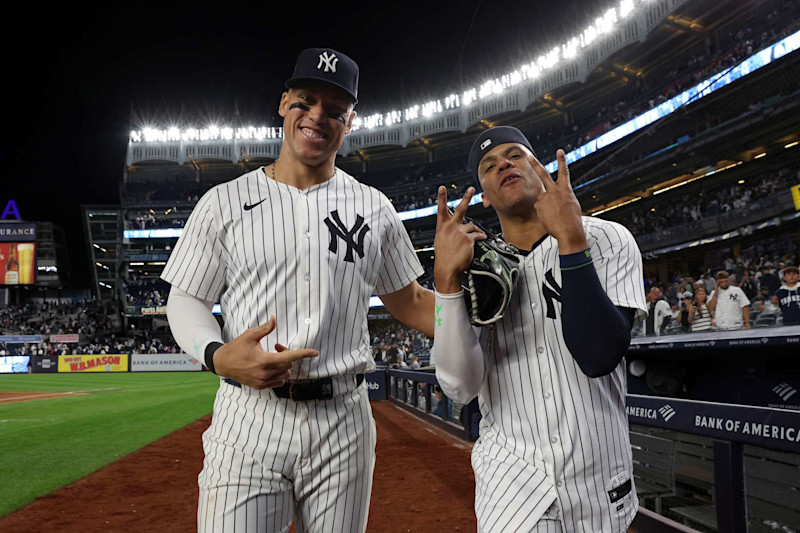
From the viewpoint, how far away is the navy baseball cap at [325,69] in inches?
80.9

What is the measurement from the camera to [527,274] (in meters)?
1.95

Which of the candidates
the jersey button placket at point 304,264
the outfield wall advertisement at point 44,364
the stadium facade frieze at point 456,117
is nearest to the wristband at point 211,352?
the jersey button placket at point 304,264

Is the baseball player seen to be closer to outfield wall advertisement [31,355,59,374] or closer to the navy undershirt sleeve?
the navy undershirt sleeve

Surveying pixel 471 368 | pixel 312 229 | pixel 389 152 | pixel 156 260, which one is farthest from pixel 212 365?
pixel 156 260

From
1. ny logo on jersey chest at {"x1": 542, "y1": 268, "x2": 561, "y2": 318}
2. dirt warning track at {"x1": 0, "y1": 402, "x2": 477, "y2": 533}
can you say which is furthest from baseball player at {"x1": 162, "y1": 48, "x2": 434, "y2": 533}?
dirt warning track at {"x1": 0, "y1": 402, "x2": 477, "y2": 533}

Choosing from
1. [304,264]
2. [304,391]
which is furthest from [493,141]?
[304,391]

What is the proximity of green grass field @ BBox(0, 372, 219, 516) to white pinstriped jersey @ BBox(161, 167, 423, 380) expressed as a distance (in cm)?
478

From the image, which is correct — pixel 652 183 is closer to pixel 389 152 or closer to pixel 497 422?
pixel 389 152

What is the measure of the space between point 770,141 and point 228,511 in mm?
25264

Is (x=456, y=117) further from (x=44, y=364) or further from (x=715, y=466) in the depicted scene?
(x=715, y=466)

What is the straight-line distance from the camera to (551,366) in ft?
6.07

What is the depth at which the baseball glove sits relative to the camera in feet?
5.73

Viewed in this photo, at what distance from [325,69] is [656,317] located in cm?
787

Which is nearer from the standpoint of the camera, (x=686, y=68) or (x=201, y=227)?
(x=201, y=227)
